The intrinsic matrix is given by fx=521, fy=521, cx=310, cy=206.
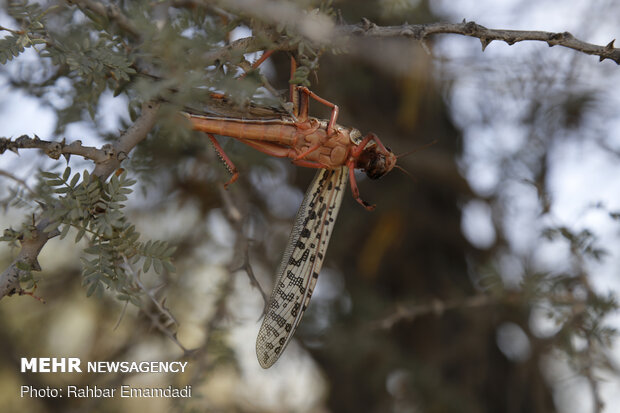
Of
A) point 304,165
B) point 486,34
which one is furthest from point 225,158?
point 486,34

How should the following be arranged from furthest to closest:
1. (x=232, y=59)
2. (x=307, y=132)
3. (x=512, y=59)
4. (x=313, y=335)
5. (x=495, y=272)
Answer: (x=313, y=335) < (x=512, y=59) < (x=495, y=272) < (x=307, y=132) < (x=232, y=59)

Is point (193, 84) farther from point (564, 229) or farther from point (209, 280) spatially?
point (209, 280)

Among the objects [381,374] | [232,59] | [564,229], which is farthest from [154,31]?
[381,374]

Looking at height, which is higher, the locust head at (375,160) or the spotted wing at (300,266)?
the locust head at (375,160)

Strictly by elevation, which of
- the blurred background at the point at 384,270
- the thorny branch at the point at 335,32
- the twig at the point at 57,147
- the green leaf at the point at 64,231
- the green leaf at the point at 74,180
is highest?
the thorny branch at the point at 335,32

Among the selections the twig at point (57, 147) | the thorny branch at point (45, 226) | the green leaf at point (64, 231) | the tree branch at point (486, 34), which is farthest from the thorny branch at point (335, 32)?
the green leaf at point (64, 231)

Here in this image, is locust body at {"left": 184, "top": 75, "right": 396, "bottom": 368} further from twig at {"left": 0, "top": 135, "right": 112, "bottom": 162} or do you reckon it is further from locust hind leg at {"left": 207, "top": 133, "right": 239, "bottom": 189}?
twig at {"left": 0, "top": 135, "right": 112, "bottom": 162}

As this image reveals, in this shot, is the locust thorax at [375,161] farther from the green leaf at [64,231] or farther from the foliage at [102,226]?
the green leaf at [64,231]
